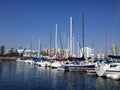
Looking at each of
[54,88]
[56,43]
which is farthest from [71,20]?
[54,88]

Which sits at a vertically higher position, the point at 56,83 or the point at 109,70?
the point at 109,70

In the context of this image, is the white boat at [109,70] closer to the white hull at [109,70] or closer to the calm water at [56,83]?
the white hull at [109,70]

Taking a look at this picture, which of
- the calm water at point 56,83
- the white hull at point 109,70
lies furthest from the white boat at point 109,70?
the calm water at point 56,83

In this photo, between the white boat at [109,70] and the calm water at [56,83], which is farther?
the white boat at [109,70]

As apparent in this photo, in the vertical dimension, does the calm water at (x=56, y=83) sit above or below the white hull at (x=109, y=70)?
below

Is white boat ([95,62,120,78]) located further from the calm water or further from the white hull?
the calm water

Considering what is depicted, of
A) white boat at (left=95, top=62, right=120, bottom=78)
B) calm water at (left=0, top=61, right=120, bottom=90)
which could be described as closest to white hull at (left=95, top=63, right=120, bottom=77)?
white boat at (left=95, top=62, right=120, bottom=78)

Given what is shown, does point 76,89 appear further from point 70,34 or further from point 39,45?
point 39,45

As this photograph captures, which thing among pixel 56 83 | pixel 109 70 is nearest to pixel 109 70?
pixel 109 70

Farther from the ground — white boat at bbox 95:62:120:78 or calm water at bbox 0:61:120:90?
white boat at bbox 95:62:120:78

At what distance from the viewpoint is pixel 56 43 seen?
3563 inches

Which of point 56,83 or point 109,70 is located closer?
point 56,83

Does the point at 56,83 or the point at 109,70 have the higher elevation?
the point at 109,70

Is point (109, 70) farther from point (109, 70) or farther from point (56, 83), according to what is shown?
point (56, 83)
